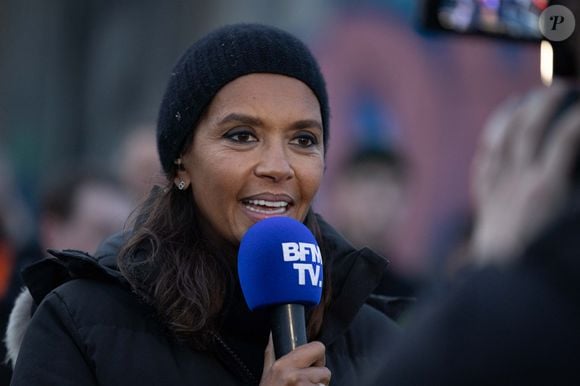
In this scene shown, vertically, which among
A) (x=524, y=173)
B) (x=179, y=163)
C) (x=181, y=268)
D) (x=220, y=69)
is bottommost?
(x=181, y=268)

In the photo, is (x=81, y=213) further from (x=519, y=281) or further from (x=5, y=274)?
(x=519, y=281)

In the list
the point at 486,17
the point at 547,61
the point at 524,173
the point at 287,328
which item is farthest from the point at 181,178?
the point at 524,173

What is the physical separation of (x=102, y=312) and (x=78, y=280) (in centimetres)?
14

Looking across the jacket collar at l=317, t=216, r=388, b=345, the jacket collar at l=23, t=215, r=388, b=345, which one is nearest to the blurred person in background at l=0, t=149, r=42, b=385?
the jacket collar at l=23, t=215, r=388, b=345

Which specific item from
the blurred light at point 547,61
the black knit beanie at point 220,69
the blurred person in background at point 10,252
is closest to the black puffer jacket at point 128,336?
the black knit beanie at point 220,69

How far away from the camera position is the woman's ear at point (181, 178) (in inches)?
156

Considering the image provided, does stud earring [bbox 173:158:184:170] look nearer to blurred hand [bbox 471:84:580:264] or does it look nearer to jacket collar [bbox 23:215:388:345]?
jacket collar [bbox 23:215:388:345]

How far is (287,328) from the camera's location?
3139 millimetres

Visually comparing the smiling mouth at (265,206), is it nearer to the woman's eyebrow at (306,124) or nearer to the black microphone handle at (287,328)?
the woman's eyebrow at (306,124)

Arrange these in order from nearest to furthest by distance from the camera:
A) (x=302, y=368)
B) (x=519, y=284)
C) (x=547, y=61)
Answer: (x=519, y=284) → (x=547, y=61) → (x=302, y=368)

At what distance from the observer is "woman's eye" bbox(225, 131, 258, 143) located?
3816 mm

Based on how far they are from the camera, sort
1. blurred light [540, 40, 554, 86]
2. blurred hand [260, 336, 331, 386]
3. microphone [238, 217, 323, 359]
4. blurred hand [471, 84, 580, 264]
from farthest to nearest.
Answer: microphone [238, 217, 323, 359] < blurred hand [260, 336, 331, 386] < blurred light [540, 40, 554, 86] < blurred hand [471, 84, 580, 264]

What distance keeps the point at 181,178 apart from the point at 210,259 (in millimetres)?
303

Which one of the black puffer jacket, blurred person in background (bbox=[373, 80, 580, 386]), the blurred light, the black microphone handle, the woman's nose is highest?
the blurred light
